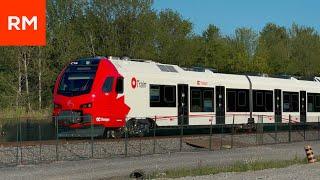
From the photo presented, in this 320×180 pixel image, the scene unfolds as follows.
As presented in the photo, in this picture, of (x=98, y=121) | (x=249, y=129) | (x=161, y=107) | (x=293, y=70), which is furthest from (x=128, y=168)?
(x=293, y=70)

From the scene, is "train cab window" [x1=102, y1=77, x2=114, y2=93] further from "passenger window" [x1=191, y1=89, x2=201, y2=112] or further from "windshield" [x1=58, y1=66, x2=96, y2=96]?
"passenger window" [x1=191, y1=89, x2=201, y2=112]

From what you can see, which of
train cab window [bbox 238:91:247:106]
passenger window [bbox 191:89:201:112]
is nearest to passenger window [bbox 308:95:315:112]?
train cab window [bbox 238:91:247:106]

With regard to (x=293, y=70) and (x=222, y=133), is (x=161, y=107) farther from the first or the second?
(x=293, y=70)

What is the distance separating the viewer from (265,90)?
37.0 m

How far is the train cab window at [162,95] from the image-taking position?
2942 cm

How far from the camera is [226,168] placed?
18547 mm

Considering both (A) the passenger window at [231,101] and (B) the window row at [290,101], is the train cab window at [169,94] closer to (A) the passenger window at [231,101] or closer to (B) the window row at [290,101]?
(A) the passenger window at [231,101]

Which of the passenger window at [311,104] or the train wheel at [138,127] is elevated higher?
the passenger window at [311,104]

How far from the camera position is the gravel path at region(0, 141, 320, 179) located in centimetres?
1698

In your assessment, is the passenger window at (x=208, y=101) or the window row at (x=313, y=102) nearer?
the passenger window at (x=208, y=101)

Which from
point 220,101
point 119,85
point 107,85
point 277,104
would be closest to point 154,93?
point 119,85

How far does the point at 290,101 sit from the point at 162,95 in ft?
39.6

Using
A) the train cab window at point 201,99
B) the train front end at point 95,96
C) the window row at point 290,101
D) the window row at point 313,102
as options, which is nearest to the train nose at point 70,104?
the train front end at point 95,96

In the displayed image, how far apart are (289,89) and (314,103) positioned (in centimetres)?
361
